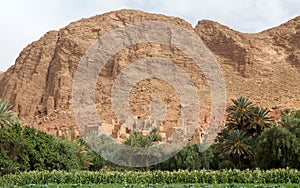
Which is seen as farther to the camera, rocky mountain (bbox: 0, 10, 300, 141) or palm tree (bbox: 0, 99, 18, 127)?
rocky mountain (bbox: 0, 10, 300, 141)

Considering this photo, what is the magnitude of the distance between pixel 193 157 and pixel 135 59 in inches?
3116

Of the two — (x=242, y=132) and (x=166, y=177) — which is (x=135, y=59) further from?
(x=166, y=177)

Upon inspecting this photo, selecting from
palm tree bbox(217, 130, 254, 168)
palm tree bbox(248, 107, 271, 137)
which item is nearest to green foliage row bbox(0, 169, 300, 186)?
palm tree bbox(217, 130, 254, 168)

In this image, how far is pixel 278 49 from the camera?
455 feet

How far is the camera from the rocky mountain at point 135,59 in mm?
112562

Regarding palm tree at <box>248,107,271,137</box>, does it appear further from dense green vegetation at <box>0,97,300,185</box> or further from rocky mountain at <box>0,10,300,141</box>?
rocky mountain at <box>0,10,300,141</box>

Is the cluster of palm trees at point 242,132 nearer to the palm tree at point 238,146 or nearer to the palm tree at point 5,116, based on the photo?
the palm tree at point 238,146

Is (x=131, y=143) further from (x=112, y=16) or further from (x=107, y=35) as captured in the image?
(x=112, y=16)

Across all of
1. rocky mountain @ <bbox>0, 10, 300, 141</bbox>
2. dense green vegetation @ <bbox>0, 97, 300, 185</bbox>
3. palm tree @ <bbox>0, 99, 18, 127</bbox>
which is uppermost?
rocky mountain @ <bbox>0, 10, 300, 141</bbox>

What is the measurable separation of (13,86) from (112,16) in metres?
35.1

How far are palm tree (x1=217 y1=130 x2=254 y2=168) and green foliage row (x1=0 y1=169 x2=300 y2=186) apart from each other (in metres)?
13.1

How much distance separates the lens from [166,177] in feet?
→ 93.3

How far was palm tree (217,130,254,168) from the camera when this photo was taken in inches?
1634

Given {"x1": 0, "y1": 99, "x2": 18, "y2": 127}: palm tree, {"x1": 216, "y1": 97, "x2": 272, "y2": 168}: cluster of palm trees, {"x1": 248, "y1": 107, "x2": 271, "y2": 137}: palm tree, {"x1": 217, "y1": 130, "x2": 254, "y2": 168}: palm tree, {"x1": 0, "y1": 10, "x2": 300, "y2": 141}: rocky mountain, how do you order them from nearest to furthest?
{"x1": 0, "y1": 99, "x2": 18, "y2": 127}: palm tree
{"x1": 217, "y1": 130, "x2": 254, "y2": 168}: palm tree
{"x1": 216, "y1": 97, "x2": 272, "y2": 168}: cluster of palm trees
{"x1": 248, "y1": 107, "x2": 271, "y2": 137}: palm tree
{"x1": 0, "y1": 10, "x2": 300, "y2": 141}: rocky mountain
